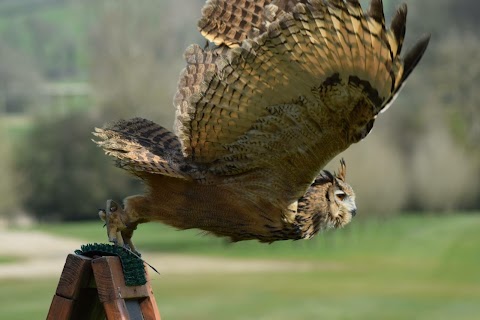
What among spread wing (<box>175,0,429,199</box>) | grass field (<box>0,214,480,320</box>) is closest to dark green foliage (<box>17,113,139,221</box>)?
grass field (<box>0,214,480,320</box>)

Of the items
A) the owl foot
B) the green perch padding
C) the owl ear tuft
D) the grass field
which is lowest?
the green perch padding

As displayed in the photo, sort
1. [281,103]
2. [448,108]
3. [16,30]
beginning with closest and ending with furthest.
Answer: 1. [281,103]
2. [448,108]
3. [16,30]

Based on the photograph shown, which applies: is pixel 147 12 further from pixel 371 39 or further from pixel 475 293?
pixel 371 39

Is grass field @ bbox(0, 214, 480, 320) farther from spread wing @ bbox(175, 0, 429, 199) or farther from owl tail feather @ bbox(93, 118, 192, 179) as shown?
spread wing @ bbox(175, 0, 429, 199)

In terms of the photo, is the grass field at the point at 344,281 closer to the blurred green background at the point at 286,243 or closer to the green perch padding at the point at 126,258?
the blurred green background at the point at 286,243

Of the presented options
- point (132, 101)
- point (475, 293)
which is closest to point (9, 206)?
point (132, 101)

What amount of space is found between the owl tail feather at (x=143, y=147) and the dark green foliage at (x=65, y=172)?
2945 centimetres

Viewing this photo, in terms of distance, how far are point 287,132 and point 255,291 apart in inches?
591

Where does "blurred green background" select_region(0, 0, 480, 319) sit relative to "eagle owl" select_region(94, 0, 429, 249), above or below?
above

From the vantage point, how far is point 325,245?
27016 millimetres

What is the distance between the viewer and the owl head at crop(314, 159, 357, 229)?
4.02 m

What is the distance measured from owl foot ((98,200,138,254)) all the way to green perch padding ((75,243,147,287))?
123mm

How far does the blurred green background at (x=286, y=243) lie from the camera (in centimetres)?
1705

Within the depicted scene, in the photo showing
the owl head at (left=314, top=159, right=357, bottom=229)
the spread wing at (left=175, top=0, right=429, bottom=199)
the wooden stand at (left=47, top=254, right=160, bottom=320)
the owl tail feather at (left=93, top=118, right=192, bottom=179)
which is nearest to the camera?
the spread wing at (left=175, top=0, right=429, bottom=199)
